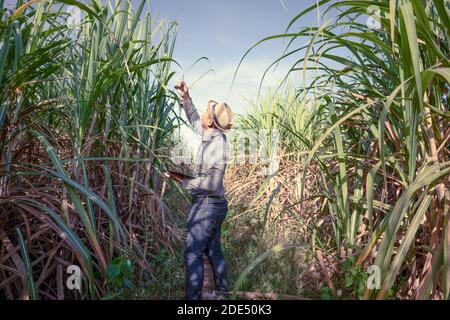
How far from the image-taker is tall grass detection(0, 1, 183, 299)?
4.09ft

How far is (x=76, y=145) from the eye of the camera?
1660mm

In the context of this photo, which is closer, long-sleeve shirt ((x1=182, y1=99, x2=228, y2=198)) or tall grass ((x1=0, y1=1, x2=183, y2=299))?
tall grass ((x1=0, y1=1, x2=183, y2=299))

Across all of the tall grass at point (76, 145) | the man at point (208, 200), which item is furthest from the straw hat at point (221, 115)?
Answer: the tall grass at point (76, 145)

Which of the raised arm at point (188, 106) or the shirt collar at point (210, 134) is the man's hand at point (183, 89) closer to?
the raised arm at point (188, 106)

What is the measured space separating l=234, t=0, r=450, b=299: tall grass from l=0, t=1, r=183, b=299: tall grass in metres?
0.77

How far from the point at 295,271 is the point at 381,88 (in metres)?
1.08

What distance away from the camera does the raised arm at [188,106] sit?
91.1 inches

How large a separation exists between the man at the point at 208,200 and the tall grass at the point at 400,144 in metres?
0.58

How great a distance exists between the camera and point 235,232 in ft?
10.4

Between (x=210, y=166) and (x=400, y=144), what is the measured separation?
2.92 ft

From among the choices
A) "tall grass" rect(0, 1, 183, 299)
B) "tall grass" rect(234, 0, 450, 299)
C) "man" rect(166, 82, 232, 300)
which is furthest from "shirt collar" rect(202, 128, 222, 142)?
"tall grass" rect(234, 0, 450, 299)

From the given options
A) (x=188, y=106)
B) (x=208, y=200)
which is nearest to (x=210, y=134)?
(x=208, y=200)

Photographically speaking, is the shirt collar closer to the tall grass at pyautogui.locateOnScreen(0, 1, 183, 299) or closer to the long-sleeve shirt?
the long-sleeve shirt

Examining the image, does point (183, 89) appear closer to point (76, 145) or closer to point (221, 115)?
point (221, 115)
